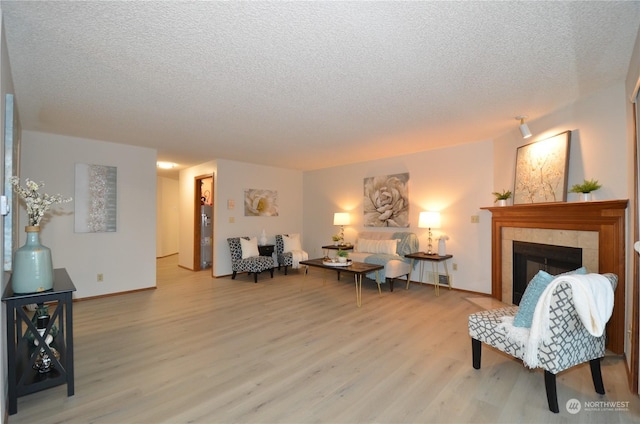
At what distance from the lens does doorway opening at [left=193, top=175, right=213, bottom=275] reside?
6527mm

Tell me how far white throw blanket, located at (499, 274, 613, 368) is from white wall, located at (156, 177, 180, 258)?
9002mm

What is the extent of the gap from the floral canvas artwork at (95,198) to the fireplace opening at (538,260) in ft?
19.1

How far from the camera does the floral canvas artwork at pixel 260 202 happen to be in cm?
626

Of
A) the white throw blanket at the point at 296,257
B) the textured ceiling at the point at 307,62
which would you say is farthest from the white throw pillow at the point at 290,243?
the textured ceiling at the point at 307,62

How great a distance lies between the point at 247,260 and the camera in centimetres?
553

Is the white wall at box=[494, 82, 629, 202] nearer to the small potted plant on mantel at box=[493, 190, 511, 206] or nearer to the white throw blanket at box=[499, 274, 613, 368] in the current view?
the small potted plant on mantel at box=[493, 190, 511, 206]

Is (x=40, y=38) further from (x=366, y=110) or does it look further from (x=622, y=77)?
(x=622, y=77)

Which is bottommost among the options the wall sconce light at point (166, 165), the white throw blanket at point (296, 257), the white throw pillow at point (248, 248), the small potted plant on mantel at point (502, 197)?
the white throw blanket at point (296, 257)

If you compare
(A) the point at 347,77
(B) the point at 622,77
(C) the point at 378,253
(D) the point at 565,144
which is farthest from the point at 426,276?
(A) the point at 347,77

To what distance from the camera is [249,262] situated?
18.0ft

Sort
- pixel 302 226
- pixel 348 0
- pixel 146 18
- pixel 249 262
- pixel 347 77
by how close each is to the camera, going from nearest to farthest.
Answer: pixel 348 0 → pixel 146 18 → pixel 347 77 → pixel 249 262 → pixel 302 226

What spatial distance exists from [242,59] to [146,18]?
624 millimetres

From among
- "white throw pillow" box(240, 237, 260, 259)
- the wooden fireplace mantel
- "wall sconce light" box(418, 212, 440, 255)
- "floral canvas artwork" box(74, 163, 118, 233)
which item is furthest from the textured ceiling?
"white throw pillow" box(240, 237, 260, 259)

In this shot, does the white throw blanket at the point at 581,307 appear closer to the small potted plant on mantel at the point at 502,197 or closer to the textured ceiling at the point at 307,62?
the textured ceiling at the point at 307,62
